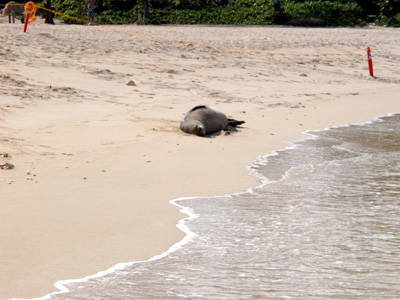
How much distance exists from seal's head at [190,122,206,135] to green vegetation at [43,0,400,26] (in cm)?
1678

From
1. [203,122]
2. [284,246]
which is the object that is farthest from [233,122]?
[284,246]

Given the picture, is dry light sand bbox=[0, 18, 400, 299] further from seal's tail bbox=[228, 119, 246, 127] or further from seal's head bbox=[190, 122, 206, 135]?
seal's tail bbox=[228, 119, 246, 127]

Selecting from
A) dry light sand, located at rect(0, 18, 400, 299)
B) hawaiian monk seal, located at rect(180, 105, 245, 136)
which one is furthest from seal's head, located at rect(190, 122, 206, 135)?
dry light sand, located at rect(0, 18, 400, 299)

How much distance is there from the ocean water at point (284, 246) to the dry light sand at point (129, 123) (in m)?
0.20

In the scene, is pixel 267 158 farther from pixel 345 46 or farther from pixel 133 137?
pixel 345 46

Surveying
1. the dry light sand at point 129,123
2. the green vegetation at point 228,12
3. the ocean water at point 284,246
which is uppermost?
the green vegetation at point 228,12

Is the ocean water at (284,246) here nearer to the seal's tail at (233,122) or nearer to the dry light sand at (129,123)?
the dry light sand at (129,123)

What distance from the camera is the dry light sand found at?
13.3 ft

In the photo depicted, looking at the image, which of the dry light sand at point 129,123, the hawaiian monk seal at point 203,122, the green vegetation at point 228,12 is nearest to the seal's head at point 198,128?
the hawaiian monk seal at point 203,122

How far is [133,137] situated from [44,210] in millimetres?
2851

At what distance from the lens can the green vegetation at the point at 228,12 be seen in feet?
82.2

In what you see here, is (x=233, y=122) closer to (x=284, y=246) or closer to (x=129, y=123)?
(x=129, y=123)

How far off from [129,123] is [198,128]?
1020mm

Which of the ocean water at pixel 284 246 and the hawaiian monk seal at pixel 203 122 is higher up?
the hawaiian monk seal at pixel 203 122
